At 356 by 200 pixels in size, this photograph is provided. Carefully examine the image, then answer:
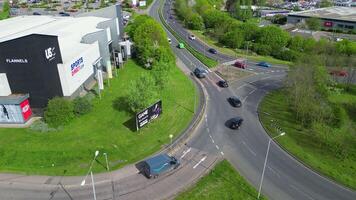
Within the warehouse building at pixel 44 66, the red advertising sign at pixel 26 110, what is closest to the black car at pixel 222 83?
the warehouse building at pixel 44 66

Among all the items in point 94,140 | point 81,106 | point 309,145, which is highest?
point 81,106

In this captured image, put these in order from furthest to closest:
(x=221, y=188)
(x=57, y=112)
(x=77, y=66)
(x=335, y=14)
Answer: (x=335, y=14)
(x=77, y=66)
(x=57, y=112)
(x=221, y=188)

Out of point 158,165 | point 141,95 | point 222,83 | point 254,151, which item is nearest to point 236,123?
point 254,151

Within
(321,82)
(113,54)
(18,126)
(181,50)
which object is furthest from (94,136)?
(181,50)

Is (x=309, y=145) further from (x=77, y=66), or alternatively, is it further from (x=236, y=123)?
(x=77, y=66)

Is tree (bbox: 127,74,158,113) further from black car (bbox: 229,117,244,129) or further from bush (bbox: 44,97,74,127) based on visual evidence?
black car (bbox: 229,117,244,129)

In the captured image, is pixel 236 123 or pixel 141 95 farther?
pixel 236 123
